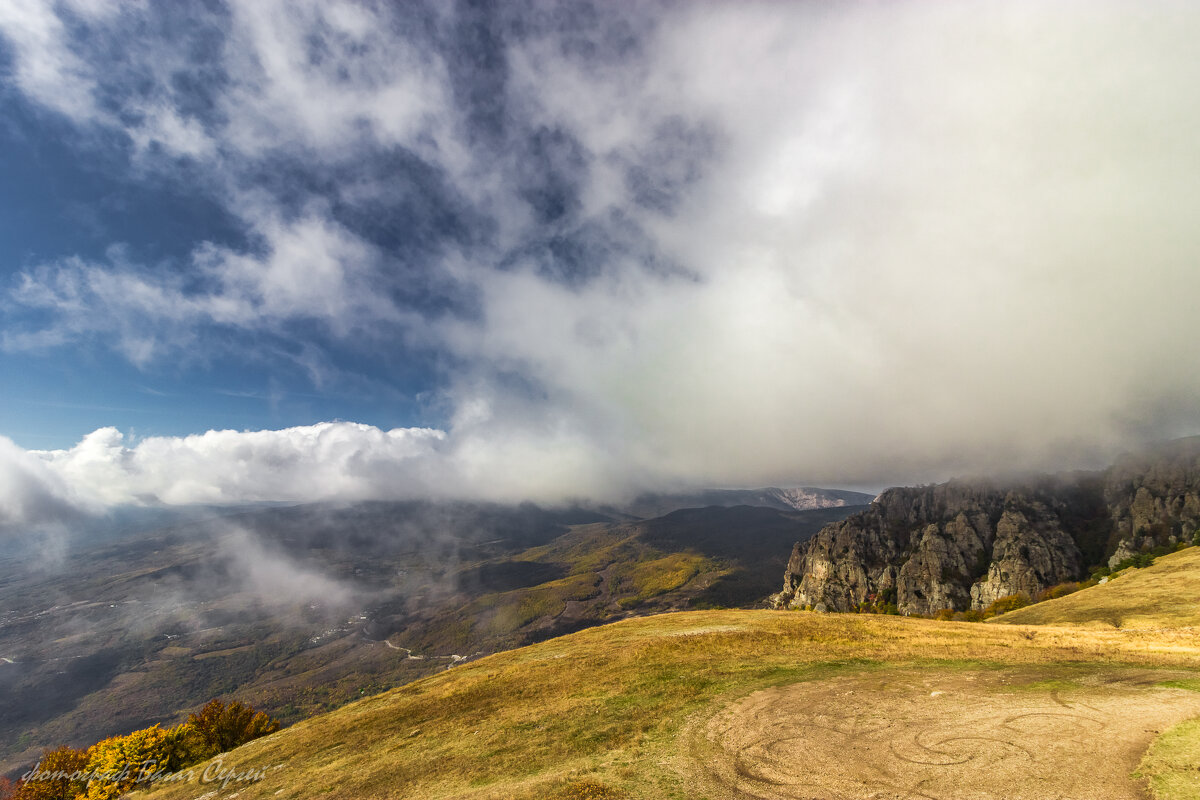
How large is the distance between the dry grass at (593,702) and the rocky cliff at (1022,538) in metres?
153

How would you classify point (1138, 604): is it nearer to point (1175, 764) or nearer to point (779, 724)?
point (1175, 764)

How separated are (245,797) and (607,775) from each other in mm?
21960

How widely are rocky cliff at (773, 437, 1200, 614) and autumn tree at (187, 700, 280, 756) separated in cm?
18643

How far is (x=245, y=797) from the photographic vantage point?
25562 mm

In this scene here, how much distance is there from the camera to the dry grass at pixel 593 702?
71.9ft

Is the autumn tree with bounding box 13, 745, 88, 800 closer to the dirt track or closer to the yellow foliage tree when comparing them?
the yellow foliage tree

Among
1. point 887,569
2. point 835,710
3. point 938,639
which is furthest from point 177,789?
point 887,569

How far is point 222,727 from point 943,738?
7363 centimetres

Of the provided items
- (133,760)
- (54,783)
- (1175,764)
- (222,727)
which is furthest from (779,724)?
(54,783)

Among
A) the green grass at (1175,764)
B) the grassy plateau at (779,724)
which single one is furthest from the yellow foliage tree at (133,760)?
the green grass at (1175,764)

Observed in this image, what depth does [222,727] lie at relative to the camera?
178ft

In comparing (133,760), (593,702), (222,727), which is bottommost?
(222,727)

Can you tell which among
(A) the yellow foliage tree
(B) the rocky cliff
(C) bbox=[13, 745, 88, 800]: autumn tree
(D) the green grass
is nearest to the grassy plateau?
(D) the green grass

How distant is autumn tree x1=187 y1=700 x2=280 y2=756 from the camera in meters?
52.0
